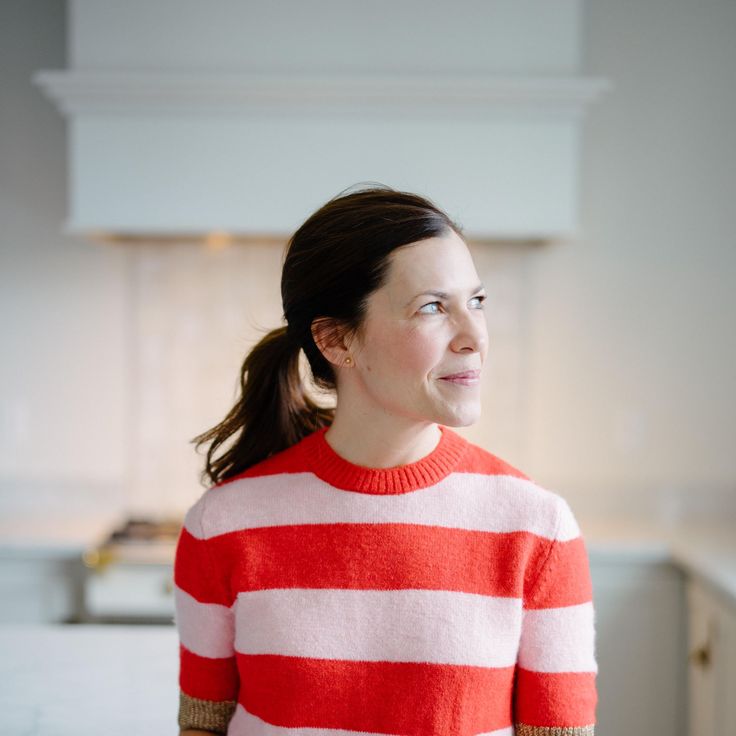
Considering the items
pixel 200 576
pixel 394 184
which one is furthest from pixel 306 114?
pixel 200 576

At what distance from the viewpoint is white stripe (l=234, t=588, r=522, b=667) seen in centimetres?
83

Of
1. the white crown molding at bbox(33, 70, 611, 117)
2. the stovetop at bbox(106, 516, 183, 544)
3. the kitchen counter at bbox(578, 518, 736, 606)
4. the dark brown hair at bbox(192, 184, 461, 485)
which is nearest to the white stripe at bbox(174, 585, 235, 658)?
the dark brown hair at bbox(192, 184, 461, 485)

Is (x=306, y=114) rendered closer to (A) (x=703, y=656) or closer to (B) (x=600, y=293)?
(B) (x=600, y=293)

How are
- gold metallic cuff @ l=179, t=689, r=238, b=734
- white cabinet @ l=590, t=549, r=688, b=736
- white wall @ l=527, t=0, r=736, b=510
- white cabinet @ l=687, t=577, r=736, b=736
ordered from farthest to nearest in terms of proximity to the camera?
white wall @ l=527, t=0, r=736, b=510 → white cabinet @ l=590, t=549, r=688, b=736 → white cabinet @ l=687, t=577, r=736, b=736 → gold metallic cuff @ l=179, t=689, r=238, b=734

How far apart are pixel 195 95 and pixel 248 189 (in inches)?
10.7

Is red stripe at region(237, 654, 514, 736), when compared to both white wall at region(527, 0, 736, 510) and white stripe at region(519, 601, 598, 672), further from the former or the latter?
white wall at region(527, 0, 736, 510)

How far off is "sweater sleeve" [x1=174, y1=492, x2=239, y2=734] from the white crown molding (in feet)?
4.90

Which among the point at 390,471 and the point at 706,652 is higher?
the point at 390,471

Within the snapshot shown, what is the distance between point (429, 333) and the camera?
2.69 ft

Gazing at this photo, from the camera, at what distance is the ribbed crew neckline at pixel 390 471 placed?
0.88m

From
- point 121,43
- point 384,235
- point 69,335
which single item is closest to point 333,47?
point 121,43

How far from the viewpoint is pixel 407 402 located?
0.84m

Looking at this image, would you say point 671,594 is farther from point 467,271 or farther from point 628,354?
point 467,271

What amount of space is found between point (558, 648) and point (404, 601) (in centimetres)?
16
